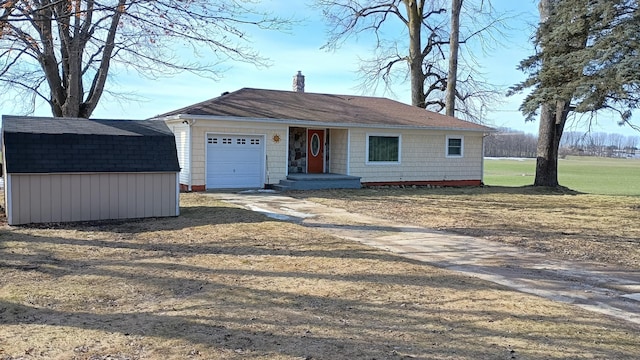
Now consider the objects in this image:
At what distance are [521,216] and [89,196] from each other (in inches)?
375

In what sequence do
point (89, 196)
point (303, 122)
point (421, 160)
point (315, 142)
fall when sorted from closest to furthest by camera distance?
point (89, 196)
point (303, 122)
point (315, 142)
point (421, 160)

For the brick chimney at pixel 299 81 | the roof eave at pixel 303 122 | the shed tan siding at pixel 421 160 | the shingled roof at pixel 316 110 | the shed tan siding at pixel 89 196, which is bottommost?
the shed tan siding at pixel 89 196

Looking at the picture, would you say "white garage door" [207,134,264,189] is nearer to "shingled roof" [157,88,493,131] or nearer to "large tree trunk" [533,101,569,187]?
"shingled roof" [157,88,493,131]

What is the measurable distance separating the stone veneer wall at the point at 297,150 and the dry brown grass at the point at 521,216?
295 cm

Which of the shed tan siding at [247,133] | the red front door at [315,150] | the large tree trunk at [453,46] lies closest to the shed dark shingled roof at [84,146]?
the shed tan siding at [247,133]

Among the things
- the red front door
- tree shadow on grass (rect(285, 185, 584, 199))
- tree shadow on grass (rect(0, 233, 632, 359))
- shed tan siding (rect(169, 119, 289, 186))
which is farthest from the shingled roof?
tree shadow on grass (rect(0, 233, 632, 359))

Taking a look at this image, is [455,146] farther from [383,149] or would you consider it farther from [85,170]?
[85,170]

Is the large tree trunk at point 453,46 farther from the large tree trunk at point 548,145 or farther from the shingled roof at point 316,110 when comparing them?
the large tree trunk at point 548,145

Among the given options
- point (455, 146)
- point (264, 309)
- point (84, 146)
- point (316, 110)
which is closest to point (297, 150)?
point (316, 110)

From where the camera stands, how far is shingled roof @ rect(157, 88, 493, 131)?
1723 centimetres

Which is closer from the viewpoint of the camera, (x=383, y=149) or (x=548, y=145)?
(x=383, y=149)

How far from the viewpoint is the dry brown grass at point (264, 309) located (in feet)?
12.6

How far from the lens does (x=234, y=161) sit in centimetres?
1708

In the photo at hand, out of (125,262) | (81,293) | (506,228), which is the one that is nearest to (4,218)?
(125,262)
